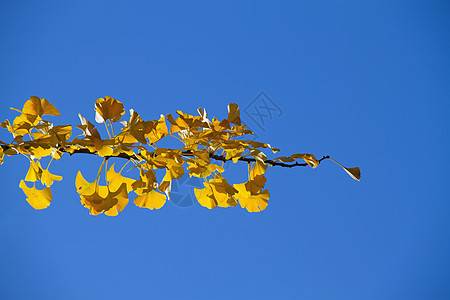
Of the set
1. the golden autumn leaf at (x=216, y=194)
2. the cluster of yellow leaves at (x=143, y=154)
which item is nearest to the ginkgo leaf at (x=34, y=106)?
the cluster of yellow leaves at (x=143, y=154)

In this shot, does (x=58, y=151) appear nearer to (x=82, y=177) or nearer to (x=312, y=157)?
(x=82, y=177)

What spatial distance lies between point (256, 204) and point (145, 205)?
0.22 ft

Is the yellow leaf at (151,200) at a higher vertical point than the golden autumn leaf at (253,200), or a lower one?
lower

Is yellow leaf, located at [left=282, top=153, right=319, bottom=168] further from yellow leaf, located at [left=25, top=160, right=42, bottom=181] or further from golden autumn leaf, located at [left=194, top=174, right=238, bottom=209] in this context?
yellow leaf, located at [left=25, top=160, right=42, bottom=181]

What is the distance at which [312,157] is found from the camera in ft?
0.67

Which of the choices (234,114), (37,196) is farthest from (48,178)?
(234,114)

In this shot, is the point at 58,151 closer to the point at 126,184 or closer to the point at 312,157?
the point at 126,184

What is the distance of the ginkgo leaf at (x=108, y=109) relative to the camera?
21cm

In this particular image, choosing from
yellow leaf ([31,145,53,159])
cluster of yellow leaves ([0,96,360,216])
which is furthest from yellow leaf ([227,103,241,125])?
yellow leaf ([31,145,53,159])

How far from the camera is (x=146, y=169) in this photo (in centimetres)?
20

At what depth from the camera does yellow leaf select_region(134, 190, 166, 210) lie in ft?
0.69

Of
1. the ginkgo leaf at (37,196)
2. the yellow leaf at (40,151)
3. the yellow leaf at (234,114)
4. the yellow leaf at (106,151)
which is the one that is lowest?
the ginkgo leaf at (37,196)

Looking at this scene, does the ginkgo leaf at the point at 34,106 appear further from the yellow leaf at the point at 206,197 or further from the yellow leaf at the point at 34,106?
the yellow leaf at the point at 206,197

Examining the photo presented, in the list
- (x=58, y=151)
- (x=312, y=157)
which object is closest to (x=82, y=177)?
(x=58, y=151)
